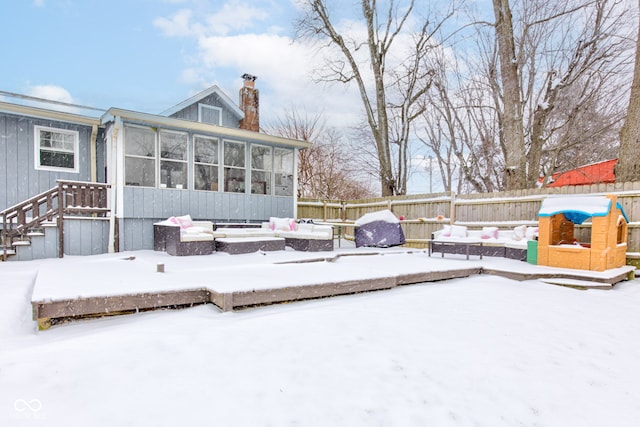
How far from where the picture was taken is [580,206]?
479 cm

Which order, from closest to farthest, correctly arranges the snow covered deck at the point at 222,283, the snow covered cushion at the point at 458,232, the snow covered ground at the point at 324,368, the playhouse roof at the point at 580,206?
the snow covered ground at the point at 324,368 < the snow covered deck at the point at 222,283 < the playhouse roof at the point at 580,206 < the snow covered cushion at the point at 458,232

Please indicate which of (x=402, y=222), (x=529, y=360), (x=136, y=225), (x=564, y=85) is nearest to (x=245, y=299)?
(x=529, y=360)

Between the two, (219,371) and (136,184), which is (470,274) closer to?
(219,371)

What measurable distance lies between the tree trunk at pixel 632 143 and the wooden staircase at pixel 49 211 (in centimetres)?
1001

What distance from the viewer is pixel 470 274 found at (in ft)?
16.8

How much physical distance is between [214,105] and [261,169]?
3.73 m

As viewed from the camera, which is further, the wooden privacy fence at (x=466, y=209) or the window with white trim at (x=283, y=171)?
the window with white trim at (x=283, y=171)

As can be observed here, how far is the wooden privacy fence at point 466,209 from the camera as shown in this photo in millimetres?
5488

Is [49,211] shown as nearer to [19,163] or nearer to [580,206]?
[19,163]

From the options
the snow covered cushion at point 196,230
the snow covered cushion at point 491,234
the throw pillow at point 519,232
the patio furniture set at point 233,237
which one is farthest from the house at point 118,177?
the throw pillow at point 519,232

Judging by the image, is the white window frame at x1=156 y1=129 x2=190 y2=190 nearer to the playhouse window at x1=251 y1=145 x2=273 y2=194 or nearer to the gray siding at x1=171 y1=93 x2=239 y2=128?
the playhouse window at x1=251 y1=145 x2=273 y2=194

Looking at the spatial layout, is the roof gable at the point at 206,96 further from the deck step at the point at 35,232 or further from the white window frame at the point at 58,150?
the deck step at the point at 35,232

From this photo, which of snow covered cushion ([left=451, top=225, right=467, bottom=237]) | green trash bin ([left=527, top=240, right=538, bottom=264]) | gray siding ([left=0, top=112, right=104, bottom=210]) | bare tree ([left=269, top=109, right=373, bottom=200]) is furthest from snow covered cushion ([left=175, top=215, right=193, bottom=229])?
bare tree ([left=269, top=109, right=373, bottom=200])

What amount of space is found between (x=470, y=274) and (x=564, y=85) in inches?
296
